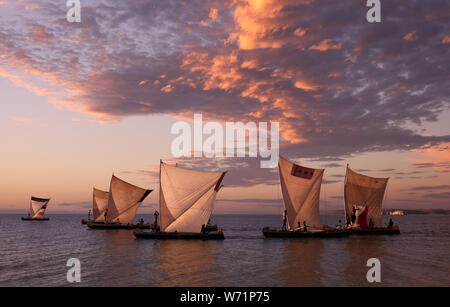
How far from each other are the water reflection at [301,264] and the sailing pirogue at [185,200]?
46.4ft

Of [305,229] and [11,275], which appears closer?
[11,275]

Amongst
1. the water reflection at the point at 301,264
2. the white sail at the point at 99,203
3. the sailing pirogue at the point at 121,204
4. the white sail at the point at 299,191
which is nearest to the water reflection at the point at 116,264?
the water reflection at the point at 301,264

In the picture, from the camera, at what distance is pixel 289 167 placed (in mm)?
65000

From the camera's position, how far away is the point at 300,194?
6438 centimetres

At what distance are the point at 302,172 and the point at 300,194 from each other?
379cm

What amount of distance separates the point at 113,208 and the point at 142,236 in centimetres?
3023

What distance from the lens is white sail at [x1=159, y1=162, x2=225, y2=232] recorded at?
196 feet

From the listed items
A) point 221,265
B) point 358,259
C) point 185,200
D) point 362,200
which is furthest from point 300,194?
point 221,265

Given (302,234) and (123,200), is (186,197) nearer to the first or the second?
(302,234)

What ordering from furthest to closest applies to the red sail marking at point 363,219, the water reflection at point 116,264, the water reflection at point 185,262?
1. the red sail marking at point 363,219
2. the water reflection at point 116,264
3. the water reflection at point 185,262

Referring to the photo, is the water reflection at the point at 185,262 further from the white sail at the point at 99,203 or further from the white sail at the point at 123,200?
the white sail at the point at 99,203

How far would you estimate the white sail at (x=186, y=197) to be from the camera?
59688mm
